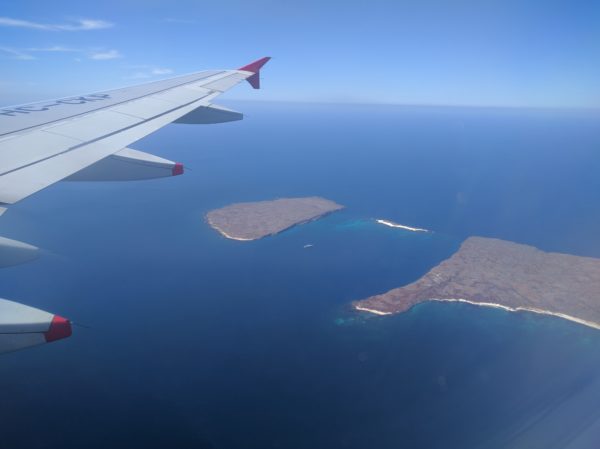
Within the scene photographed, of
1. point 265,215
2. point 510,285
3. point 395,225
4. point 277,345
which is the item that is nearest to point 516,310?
point 510,285

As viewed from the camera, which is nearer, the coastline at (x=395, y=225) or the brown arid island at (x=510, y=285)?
the brown arid island at (x=510, y=285)

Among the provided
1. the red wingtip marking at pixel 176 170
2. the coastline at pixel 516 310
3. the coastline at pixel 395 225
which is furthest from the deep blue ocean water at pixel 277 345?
the red wingtip marking at pixel 176 170

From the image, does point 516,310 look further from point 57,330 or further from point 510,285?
point 57,330

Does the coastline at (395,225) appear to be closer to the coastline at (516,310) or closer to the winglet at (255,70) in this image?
the coastline at (516,310)

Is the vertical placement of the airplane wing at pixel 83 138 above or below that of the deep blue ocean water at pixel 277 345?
above

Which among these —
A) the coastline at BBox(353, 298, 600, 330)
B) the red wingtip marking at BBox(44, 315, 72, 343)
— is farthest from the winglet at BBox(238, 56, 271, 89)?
the coastline at BBox(353, 298, 600, 330)

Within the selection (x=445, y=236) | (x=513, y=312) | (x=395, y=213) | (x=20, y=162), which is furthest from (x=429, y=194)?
(x=20, y=162)

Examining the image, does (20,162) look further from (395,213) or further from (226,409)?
(395,213)
